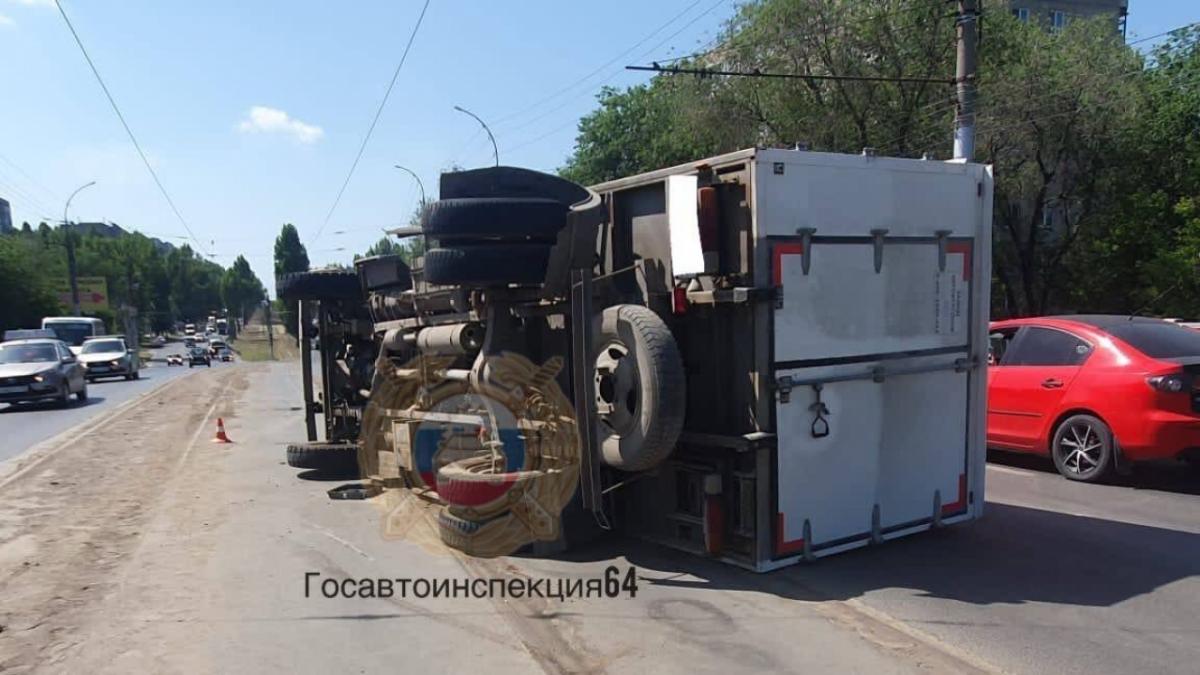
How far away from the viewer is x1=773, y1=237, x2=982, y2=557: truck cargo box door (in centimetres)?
499

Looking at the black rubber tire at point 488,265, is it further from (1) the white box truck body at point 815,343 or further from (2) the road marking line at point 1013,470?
(2) the road marking line at point 1013,470

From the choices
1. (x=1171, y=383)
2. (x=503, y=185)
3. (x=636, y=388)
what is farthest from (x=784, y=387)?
(x=1171, y=383)

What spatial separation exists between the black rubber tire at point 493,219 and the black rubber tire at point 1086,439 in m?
5.44

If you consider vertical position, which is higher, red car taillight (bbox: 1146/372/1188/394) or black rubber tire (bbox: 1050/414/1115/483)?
red car taillight (bbox: 1146/372/1188/394)

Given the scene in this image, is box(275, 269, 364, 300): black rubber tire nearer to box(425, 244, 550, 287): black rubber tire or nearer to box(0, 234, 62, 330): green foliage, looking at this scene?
box(425, 244, 550, 287): black rubber tire

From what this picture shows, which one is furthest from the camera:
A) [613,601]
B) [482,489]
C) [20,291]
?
[20,291]

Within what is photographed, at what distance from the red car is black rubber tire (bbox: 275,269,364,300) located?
723cm

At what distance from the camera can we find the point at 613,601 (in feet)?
15.9

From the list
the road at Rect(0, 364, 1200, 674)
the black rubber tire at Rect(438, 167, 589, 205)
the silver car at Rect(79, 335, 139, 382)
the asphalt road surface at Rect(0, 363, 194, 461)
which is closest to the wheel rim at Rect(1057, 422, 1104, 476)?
the road at Rect(0, 364, 1200, 674)

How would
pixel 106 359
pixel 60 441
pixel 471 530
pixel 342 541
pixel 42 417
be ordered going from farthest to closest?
1. pixel 106 359
2. pixel 42 417
3. pixel 60 441
4. pixel 342 541
5. pixel 471 530

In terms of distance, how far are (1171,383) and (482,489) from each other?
19.2 ft

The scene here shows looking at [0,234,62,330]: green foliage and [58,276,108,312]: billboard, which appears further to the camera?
[58,276,108,312]: billboard

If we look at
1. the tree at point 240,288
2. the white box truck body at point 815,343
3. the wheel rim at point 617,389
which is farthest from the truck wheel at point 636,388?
the tree at point 240,288

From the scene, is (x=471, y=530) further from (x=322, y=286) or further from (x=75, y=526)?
(x=322, y=286)
